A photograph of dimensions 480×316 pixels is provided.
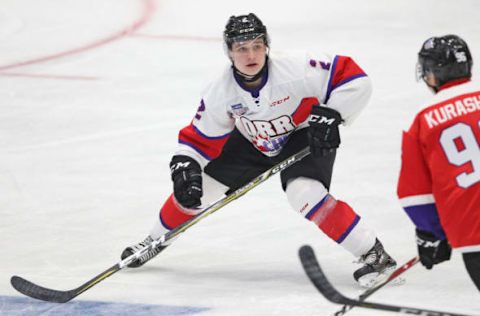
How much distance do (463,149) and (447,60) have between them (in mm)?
268

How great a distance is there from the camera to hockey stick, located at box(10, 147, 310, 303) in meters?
3.61

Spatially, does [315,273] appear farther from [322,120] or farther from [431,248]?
[322,120]

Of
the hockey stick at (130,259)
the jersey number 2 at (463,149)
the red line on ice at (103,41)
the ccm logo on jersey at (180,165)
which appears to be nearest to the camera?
the jersey number 2 at (463,149)

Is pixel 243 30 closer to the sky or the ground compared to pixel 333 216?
closer to the sky

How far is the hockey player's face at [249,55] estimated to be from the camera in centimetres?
356

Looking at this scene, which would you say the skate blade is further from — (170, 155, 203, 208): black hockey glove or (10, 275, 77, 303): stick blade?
(10, 275, 77, 303): stick blade

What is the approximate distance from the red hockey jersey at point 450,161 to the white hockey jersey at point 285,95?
0.97m

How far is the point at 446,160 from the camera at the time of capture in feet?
8.55

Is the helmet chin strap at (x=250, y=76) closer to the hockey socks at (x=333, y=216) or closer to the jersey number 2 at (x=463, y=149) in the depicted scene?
the hockey socks at (x=333, y=216)

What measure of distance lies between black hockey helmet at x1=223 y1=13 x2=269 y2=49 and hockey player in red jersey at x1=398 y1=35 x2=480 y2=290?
97cm

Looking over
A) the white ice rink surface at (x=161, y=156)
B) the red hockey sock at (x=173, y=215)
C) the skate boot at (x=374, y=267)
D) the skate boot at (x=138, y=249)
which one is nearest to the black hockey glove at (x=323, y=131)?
the skate boot at (x=374, y=267)

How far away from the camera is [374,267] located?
11.9 feet

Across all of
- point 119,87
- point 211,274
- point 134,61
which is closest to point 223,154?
point 211,274

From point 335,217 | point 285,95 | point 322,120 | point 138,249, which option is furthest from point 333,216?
point 138,249
